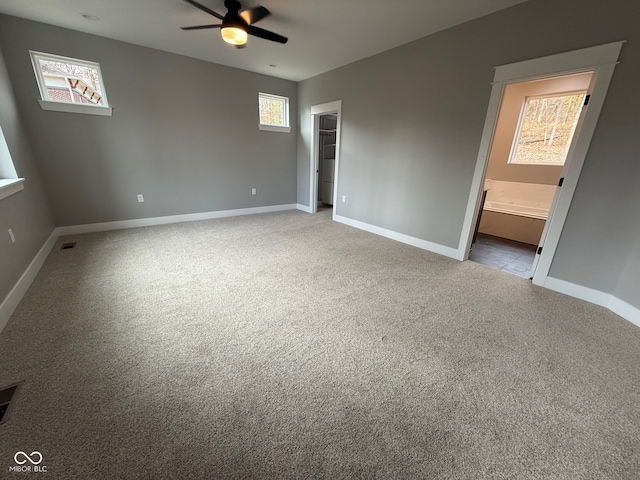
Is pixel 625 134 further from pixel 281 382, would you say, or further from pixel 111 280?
pixel 111 280

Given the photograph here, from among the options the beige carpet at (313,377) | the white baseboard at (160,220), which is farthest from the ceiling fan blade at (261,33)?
the white baseboard at (160,220)

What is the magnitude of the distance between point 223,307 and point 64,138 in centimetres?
346

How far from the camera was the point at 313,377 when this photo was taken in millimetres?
1458

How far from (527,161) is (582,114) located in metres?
2.63

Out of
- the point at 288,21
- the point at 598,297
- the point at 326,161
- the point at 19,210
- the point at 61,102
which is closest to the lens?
the point at 598,297

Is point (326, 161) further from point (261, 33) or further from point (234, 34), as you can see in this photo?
point (234, 34)

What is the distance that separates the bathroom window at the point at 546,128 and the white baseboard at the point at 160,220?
4.57 meters

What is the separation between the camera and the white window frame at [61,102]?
10.1 ft

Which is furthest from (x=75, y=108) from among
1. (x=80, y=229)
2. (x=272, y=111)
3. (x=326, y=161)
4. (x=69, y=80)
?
(x=326, y=161)

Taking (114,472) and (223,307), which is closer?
(114,472)

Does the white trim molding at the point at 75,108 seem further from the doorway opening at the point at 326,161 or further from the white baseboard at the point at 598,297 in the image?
the white baseboard at the point at 598,297

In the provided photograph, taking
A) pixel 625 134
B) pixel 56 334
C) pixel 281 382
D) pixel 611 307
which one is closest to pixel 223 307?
pixel 281 382

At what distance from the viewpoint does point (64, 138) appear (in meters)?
3.34

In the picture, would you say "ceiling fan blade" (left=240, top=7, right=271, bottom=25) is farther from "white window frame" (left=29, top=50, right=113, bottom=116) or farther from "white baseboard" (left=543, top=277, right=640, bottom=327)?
"white baseboard" (left=543, top=277, right=640, bottom=327)
